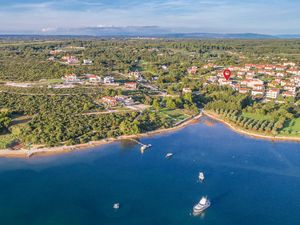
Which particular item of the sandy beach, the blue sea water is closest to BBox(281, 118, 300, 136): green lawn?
the sandy beach

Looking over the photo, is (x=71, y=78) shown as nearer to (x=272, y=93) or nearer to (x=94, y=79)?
(x=94, y=79)

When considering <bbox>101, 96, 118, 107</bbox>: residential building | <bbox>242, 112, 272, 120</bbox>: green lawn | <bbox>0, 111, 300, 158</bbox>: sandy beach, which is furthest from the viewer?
<bbox>101, 96, 118, 107</bbox>: residential building

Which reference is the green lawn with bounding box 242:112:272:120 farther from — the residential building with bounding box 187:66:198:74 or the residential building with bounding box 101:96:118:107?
the residential building with bounding box 187:66:198:74

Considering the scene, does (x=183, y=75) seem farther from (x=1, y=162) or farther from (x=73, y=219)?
(x=73, y=219)

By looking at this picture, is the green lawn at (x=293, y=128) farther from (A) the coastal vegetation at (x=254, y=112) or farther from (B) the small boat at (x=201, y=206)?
(B) the small boat at (x=201, y=206)

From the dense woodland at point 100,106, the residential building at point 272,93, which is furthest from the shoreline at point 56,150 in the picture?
the residential building at point 272,93
